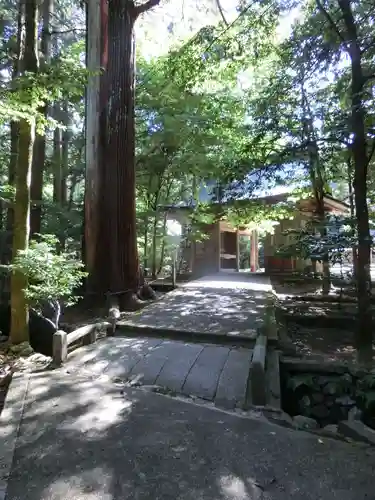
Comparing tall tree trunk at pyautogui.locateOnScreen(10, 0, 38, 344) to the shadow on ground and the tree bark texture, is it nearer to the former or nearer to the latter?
the shadow on ground

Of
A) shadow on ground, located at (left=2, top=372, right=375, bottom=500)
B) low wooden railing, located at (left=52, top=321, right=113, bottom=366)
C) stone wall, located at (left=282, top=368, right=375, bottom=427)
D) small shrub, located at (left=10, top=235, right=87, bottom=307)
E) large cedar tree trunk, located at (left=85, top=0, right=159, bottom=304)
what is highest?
large cedar tree trunk, located at (left=85, top=0, right=159, bottom=304)

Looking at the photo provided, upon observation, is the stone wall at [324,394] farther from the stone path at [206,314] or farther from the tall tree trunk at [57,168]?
the tall tree trunk at [57,168]

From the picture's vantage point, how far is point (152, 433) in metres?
2.83

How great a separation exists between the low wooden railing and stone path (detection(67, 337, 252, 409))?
0.15 m

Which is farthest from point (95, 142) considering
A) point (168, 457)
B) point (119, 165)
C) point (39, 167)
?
point (168, 457)

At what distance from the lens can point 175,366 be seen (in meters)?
4.24

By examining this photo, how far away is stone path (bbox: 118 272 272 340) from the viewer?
5.36m

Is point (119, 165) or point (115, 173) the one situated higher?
point (119, 165)

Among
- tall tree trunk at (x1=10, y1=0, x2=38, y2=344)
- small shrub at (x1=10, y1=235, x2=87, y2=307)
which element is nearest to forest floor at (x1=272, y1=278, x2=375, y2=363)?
small shrub at (x1=10, y1=235, x2=87, y2=307)

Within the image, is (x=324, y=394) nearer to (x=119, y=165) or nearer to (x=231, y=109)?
(x=119, y=165)

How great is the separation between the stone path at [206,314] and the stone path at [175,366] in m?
0.43

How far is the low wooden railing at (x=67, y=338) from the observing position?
14.4 feet

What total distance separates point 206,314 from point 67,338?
2.72 metres


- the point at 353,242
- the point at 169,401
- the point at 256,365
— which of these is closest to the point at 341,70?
the point at 353,242
